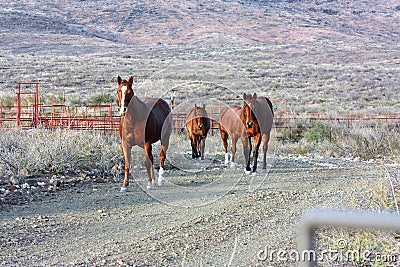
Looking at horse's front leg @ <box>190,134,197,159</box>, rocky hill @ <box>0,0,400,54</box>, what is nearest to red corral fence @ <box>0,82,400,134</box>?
horse's front leg @ <box>190,134,197,159</box>

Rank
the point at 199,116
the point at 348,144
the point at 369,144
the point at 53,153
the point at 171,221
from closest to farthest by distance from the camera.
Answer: the point at 171,221 < the point at 53,153 < the point at 199,116 < the point at 369,144 < the point at 348,144

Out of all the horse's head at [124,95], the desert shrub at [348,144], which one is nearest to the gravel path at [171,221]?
the horse's head at [124,95]

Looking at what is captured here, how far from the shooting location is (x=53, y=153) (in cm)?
1208

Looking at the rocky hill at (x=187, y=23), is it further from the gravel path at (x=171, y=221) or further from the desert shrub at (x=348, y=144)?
the gravel path at (x=171, y=221)

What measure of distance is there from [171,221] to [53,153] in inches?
190

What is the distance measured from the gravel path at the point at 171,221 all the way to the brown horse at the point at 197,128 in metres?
2.56

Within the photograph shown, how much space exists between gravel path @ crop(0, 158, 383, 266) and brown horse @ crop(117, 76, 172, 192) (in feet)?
1.75

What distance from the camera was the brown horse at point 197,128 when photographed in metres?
14.9

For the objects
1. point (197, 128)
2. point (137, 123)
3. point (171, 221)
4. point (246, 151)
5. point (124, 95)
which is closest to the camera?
point (171, 221)

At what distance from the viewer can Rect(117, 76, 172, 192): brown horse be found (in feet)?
33.5

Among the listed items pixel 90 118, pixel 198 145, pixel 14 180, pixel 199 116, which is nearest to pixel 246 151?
pixel 199 116

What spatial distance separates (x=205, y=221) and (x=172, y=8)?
4185 inches

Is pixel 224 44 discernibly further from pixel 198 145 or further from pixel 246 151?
pixel 246 151

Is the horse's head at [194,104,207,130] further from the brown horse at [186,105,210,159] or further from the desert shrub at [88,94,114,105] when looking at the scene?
the desert shrub at [88,94,114,105]
